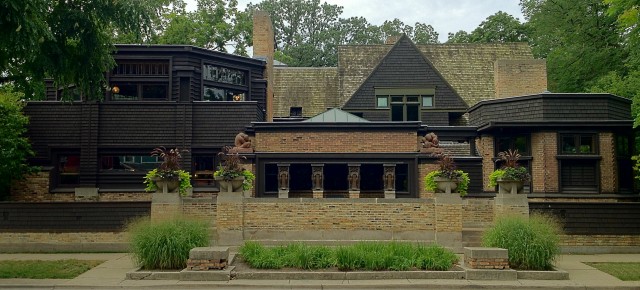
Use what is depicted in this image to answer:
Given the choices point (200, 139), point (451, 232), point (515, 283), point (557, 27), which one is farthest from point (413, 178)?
point (557, 27)

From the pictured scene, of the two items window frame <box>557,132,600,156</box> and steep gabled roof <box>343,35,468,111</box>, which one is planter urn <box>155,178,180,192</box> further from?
window frame <box>557,132,600,156</box>

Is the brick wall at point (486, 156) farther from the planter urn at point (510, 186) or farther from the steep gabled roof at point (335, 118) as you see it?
the planter urn at point (510, 186)

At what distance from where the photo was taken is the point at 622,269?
14547 millimetres

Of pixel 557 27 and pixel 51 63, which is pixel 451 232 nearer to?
pixel 51 63

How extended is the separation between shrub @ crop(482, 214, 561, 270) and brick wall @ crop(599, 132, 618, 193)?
11.2m

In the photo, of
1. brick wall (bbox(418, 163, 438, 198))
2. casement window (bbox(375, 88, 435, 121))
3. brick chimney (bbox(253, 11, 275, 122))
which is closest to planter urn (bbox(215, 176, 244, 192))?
brick wall (bbox(418, 163, 438, 198))

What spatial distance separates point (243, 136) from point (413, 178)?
7.32 meters

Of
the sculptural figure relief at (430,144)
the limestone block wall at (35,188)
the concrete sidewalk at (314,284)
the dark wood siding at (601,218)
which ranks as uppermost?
the sculptural figure relief at (430,144)

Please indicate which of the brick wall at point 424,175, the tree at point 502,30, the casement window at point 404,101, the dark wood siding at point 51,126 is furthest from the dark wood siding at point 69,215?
the tree at point 502,30

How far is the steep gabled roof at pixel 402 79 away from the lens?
31625mm

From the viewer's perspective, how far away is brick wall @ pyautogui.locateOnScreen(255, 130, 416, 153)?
24.0m

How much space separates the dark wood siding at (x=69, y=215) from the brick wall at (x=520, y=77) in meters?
22.1

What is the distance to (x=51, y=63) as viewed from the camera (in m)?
15.6

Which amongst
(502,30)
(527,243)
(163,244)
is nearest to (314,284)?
(163,244)
